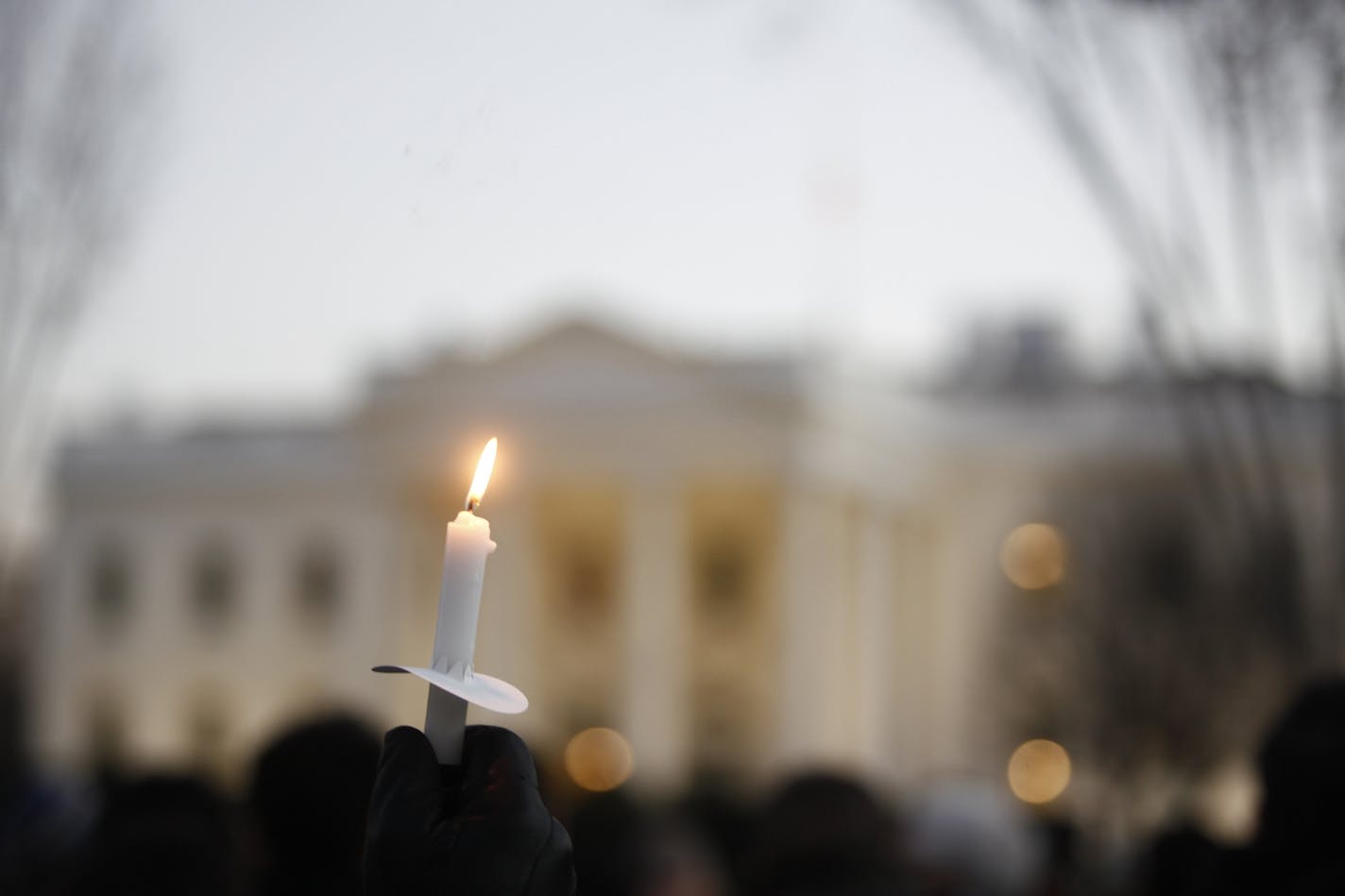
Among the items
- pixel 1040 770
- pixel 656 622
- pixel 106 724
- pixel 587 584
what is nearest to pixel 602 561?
pixel 587 584

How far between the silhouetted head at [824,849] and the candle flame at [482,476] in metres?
3.00

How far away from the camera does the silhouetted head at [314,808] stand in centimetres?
418

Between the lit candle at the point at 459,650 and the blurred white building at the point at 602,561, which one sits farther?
the blurred white building at the point at 602,561

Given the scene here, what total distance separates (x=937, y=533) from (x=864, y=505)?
15.9ft

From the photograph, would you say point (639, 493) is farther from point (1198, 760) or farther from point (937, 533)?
point (1198, 760)

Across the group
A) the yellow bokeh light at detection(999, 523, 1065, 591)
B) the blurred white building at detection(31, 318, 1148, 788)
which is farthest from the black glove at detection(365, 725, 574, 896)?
the yellow bokeh light at detection(999, 523, 1065, 591)

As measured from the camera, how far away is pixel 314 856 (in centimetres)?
420

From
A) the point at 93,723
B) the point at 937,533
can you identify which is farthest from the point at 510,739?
the point at 93,723

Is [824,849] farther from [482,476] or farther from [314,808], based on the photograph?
[482,476]

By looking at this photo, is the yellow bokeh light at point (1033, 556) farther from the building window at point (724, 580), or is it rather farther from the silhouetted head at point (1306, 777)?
the silhouetted head at point (1306, 777)

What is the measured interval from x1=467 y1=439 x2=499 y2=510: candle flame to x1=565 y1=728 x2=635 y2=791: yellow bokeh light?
48.5 metres

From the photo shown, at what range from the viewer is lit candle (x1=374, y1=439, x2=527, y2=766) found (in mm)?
1723

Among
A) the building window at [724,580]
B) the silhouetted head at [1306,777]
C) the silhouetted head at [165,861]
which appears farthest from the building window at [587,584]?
the silhouetted head at [1306,777]

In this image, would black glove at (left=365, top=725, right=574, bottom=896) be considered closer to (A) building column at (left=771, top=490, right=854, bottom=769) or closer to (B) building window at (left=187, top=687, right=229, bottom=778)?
(A) building column at (left=771, top=490, right=854, bottom=769)
